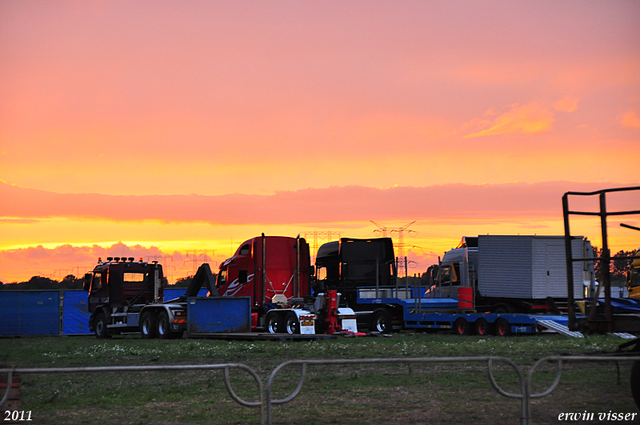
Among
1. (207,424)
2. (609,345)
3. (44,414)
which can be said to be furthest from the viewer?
(609,345)

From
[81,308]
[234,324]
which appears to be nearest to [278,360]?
[234,324]

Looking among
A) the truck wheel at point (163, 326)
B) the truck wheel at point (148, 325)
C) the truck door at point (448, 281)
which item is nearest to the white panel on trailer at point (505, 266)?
the truck door at point (448, 281)

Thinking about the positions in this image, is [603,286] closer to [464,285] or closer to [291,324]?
[291,324]

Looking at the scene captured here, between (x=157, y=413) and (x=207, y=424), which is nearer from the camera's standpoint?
(x=207, y=424)

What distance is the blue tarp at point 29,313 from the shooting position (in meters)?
34.2

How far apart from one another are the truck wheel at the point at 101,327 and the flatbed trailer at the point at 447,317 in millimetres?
10935

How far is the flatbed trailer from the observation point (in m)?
24.7

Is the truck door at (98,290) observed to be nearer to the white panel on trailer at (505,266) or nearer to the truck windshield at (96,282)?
the truck windshield at (96,282)

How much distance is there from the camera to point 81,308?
1403 inches

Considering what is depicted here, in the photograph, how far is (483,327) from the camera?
26.0m

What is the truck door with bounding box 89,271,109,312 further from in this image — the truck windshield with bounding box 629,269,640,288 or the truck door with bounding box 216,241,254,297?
the truck windshield with bounding box 629,269,640,288

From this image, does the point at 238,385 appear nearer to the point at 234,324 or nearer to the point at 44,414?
the point at 44,414

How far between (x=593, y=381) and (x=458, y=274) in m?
16.9

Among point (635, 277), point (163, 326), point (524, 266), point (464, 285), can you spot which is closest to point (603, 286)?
point (635, 277)
